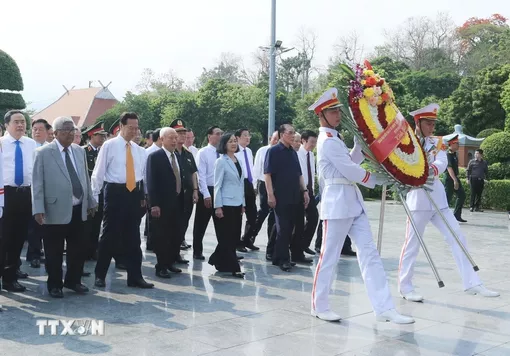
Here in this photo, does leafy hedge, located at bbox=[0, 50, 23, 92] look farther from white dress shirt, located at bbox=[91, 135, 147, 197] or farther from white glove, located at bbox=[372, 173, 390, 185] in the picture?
white glove, located at bbox=[372, 173, 390, 185]

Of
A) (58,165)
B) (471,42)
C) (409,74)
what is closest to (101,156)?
(58,165)

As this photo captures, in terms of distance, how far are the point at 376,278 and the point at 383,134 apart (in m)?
1.27

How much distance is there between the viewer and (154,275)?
7.38 m

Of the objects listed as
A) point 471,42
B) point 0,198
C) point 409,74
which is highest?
point 471,42

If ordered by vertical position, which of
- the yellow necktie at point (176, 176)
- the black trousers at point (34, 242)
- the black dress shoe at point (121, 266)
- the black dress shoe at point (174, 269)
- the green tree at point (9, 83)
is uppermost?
the green tree at point (9, 83)

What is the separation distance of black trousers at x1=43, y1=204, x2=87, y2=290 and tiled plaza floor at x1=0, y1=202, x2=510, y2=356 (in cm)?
19

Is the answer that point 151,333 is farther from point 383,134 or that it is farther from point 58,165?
point 383,134

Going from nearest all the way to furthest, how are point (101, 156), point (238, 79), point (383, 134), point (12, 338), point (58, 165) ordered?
point (12, 338) → point (383, 134) → point (58, 165) → point (101, 156) → point (238, 79)

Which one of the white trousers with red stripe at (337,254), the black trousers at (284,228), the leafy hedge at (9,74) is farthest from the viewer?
the leafy hedge at (9,74)

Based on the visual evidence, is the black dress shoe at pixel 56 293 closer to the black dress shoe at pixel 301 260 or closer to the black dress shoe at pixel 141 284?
the black dress shoe at pixel 141 284

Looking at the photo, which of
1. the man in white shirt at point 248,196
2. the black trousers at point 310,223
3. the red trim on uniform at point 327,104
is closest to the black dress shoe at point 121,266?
the man in white shirt at point 248,196

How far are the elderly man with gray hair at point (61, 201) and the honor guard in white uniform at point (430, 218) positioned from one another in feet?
10.5

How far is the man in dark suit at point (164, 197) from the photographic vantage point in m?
7.14

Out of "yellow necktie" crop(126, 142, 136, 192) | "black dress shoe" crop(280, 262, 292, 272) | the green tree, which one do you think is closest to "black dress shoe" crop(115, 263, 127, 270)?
"yellow necktie" crop(126, 142, 136, 192)
